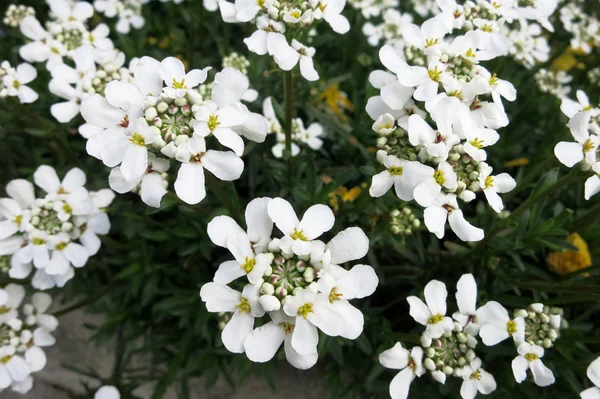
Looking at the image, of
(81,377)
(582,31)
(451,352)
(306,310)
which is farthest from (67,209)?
(582,31)

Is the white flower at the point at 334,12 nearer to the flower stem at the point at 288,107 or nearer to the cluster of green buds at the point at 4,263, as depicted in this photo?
the flower stem at the point at 288,107

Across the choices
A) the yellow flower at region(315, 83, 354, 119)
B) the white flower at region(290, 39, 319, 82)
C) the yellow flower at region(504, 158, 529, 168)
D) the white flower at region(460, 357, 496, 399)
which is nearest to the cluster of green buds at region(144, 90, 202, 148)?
the white flower at region(290, 39, 319, 82)

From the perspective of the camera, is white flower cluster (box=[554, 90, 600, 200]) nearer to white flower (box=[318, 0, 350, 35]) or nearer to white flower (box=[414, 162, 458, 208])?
white flower (box=[414, 162, 458, 208])

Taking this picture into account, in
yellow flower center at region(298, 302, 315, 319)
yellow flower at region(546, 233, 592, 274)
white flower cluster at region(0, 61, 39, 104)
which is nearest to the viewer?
yellow flower center at region(298, 302, 315, 319)

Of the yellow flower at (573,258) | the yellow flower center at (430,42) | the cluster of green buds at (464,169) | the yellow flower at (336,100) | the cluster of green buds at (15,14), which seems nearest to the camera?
the cluster of green buds at (464,169)

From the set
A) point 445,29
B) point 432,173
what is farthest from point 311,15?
point 432,173

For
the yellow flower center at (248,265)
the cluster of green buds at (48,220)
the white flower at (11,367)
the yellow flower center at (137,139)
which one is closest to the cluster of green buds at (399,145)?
the yellow flower center at (248,265)

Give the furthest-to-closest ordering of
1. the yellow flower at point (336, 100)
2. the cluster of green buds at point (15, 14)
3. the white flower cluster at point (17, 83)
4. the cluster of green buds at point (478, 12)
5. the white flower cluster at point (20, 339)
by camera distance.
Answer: the yellow flower at point (336, 100) → the cluster of green buds at point (15, 14) → the white flower cluster at point (17, 83) → the white flower cluster at point (20, 339) → the cluster of green buds at point (478, 12)
